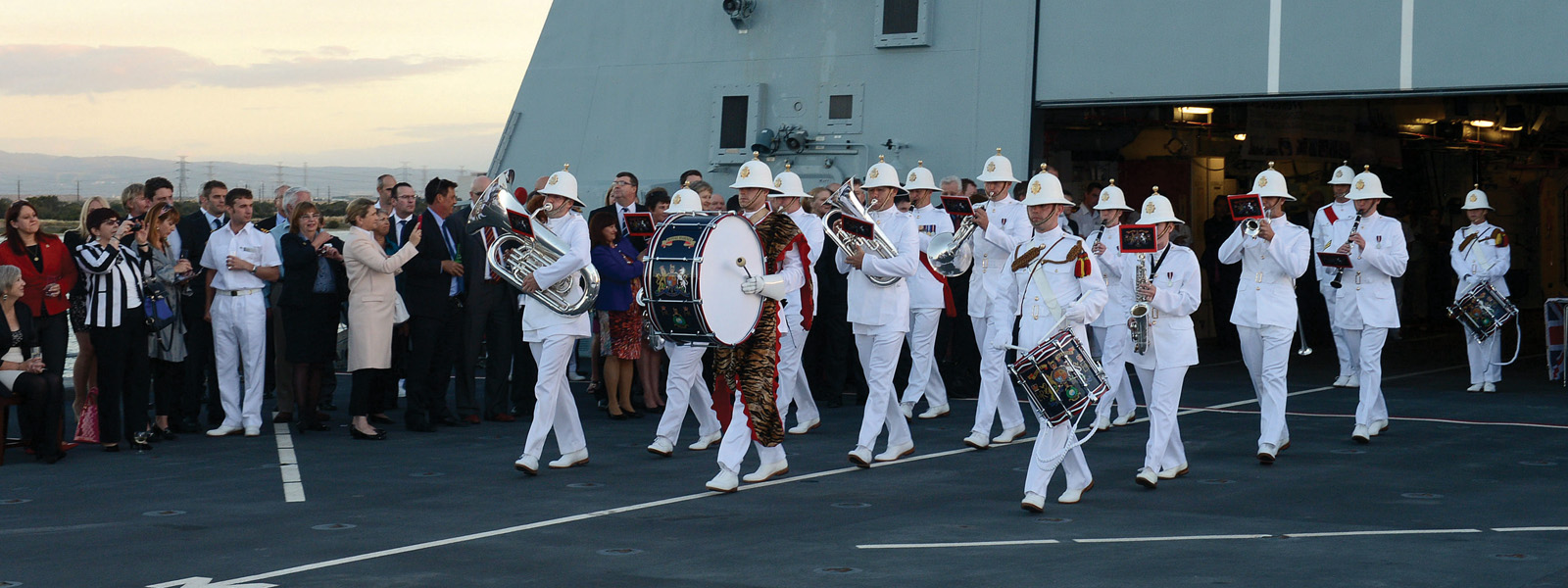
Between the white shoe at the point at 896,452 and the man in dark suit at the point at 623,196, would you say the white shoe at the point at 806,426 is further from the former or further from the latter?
the man in dark suit at the point at 623,196

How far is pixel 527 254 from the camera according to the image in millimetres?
8594

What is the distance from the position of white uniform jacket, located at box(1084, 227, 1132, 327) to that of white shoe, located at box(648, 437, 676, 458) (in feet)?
9.80

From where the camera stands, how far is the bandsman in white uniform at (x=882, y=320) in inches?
352

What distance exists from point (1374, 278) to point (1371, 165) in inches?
411

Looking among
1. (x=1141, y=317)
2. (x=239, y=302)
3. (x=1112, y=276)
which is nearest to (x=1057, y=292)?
(x=1141, y=317)

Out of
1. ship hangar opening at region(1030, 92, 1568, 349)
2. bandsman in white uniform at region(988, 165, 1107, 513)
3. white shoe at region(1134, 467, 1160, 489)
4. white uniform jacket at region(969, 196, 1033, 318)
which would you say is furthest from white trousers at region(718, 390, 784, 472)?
ship hangar opening at region(1030, 92, 1568, 349)

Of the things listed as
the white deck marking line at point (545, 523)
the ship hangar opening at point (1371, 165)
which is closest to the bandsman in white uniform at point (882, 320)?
the white deck marking line at point (545, 523)

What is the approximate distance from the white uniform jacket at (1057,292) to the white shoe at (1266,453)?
1.94 metres

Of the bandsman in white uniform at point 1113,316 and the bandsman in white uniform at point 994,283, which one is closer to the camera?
the bandsman in white uniform at point 1113,316

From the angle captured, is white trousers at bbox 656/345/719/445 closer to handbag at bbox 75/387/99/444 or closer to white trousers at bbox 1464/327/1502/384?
handbag at bbox 75/387/99/444

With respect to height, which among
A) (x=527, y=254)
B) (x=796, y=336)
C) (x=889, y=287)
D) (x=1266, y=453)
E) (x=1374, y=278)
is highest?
(x=1374, y=278)

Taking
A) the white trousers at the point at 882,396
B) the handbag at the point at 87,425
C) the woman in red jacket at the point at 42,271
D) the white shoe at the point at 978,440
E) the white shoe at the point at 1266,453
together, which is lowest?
the handbag at the point at 87,425

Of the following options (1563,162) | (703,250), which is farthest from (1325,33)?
(1563,162)

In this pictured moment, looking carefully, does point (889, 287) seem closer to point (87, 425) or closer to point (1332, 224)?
point (1332, 224)
